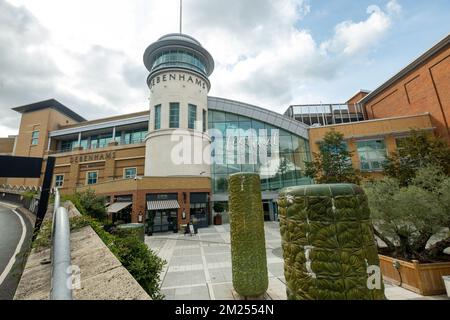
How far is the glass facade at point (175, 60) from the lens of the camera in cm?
2708

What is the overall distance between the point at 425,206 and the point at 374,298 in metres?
7.08

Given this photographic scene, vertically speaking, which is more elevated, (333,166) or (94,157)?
(94,157)

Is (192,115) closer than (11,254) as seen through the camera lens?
No

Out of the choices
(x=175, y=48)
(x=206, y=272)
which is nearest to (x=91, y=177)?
(x=175, y=48)

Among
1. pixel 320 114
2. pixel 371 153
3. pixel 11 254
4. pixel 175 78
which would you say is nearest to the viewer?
pixel 11 254

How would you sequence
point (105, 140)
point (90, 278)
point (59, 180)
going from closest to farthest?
point (90, 278)
point (59, 180)
point (105, 140)

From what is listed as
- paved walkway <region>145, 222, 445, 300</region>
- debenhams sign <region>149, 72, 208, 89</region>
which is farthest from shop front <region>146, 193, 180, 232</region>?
debenhams sign <region>149, 72, 208, 89</region>

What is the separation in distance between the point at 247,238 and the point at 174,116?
2210 centimetres

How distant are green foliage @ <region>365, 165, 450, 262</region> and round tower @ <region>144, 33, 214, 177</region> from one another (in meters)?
19.4

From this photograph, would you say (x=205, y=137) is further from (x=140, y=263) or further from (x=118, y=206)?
(x=140, y=263)

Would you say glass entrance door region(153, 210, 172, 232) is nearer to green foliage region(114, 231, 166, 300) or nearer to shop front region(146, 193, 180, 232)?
shop front region(146, 193, 180, 232)

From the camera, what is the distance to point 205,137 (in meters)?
27.4

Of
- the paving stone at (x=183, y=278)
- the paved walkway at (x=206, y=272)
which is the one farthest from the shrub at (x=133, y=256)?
the paving stone at (x=183, y=278)
